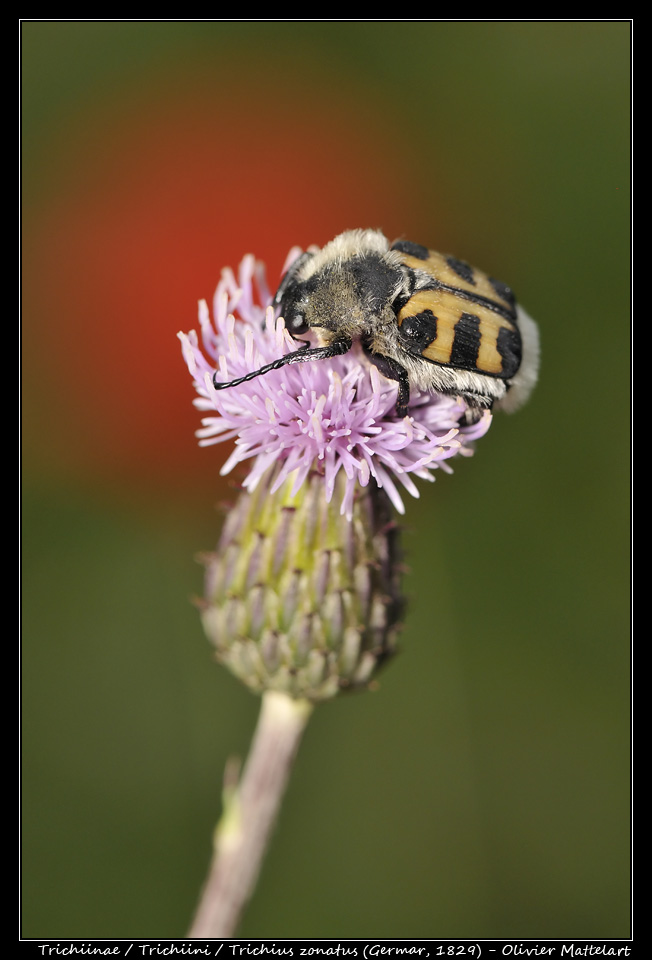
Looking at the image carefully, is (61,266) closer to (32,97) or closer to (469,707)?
(32,97)

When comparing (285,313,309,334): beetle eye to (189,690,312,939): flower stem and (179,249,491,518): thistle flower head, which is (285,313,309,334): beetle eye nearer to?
(179,249,491,518): thistle flower head

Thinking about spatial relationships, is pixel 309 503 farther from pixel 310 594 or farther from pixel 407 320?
pixel 407 320

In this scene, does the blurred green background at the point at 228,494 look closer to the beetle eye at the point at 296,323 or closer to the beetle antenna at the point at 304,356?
the beetle eye at the point at 296,323

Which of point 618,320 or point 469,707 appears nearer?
point 469,707

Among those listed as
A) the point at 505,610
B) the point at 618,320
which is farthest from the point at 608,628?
the point at 618,320

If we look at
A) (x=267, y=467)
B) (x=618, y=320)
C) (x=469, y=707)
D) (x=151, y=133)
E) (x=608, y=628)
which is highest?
(x=151, y=133)

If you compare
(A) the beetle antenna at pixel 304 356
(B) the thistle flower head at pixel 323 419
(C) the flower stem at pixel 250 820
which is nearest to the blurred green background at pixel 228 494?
(C) the flower stem at pixel 250 820
